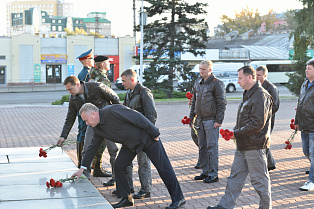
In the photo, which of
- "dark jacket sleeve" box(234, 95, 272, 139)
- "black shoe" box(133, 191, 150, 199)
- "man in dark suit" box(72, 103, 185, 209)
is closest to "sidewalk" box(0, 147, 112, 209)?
"man in dark suit" box(72, 103, 185, 209)

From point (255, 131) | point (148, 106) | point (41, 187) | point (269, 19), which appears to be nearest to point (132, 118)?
point (148, 106)

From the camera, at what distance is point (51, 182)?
5.89 metres

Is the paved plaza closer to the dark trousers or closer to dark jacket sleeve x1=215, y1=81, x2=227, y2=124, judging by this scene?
the dark trousers

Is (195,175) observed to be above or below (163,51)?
below

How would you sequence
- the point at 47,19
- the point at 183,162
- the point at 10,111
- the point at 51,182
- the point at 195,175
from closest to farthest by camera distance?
the point at 51,182 → the point at 195,175 → the point at 183,162 → the point at 10,111 → the point at 47,19

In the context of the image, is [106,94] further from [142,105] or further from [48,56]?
[48,56]

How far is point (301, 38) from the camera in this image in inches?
1116

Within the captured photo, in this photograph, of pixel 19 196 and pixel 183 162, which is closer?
pixel 19 196

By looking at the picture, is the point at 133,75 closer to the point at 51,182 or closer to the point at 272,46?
the point at 51,182

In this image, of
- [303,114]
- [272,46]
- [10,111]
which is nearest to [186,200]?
[303,114]

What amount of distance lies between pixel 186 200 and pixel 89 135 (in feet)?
6.11

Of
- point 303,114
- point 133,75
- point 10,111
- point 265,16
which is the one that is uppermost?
point 265,16

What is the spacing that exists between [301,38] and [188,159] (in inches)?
870

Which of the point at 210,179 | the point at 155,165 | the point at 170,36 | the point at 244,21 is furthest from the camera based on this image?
the point at 244,21
